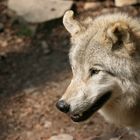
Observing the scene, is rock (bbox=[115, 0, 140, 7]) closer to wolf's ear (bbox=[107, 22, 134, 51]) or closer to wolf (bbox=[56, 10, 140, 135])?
wolf (bbox=[56, 10, 140, 135])

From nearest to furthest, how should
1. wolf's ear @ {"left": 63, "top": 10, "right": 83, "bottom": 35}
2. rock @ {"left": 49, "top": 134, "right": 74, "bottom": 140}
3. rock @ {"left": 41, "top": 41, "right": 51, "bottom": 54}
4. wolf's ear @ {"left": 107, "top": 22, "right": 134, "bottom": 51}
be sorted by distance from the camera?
wolf's ear @ {"left": 107, "top": 22, "right": 134, "bottom": 51} → wolf's ear @ {"left": 63, "top": 10, "right": 83, "bottom": 35} → rock @ {"left": 49, "top": 134, "right": 74, "bottom": 140} → rock @ {"left": 41, "top": 41, "right": 51, "bottom": 54}

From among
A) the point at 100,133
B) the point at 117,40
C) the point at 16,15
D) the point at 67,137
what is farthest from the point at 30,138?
the point at 16,15

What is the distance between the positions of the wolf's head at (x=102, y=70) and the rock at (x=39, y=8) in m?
3.36

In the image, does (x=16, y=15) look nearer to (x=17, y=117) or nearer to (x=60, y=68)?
(x=60, y=68)

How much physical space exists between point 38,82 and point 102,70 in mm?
2384

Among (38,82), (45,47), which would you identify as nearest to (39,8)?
(45,47)

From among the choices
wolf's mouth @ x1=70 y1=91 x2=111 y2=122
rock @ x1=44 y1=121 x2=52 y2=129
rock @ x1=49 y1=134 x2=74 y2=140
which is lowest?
rock @ x1=44 y1=121 x2=52 y2=129

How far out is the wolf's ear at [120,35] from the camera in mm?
4664

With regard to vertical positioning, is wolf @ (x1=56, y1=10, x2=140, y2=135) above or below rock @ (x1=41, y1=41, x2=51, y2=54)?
above

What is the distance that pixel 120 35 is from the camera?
470 cm

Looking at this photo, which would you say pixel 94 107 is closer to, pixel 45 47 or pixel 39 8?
pixel 45 47

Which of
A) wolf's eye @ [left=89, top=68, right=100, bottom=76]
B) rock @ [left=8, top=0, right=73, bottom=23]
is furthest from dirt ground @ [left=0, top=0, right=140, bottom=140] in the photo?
wolf's eye @ [left=89, top=68, right=100, bottom=76]

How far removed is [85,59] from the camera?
193 inches

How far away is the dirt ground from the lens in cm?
614
